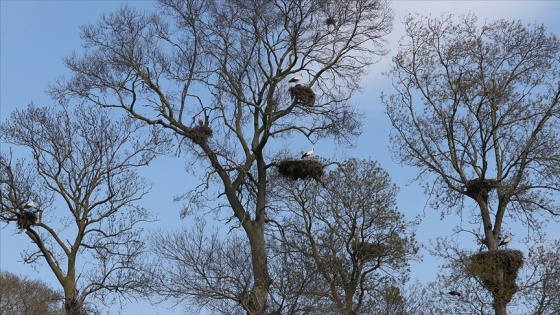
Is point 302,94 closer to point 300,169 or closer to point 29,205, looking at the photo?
point 300,169

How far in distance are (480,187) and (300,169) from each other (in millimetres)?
3917

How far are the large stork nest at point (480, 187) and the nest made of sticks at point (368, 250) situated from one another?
259 centimetres

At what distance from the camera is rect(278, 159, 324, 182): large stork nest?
1911 centimetres

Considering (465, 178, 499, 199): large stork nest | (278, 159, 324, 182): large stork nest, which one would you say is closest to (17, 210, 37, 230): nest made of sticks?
(278, 159, 324, 182): large stork nest

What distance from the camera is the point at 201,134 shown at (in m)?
18.9

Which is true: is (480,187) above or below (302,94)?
below

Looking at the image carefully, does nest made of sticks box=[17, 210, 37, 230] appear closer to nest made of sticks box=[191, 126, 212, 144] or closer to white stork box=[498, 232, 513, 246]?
nest made of sticks box=[191, 126, 212, 144]

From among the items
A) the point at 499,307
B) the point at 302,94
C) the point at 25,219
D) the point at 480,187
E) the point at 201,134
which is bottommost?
the point at 499,307

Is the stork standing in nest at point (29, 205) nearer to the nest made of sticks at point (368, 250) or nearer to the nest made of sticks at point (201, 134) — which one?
the nest made of sticks at point (201, 134)

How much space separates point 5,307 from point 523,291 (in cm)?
1801

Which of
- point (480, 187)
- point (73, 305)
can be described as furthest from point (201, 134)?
point (480, 187)

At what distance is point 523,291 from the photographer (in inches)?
774

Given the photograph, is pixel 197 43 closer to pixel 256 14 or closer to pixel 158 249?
pixel 256 14

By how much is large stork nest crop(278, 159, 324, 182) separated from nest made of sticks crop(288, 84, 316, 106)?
122 centimetres
